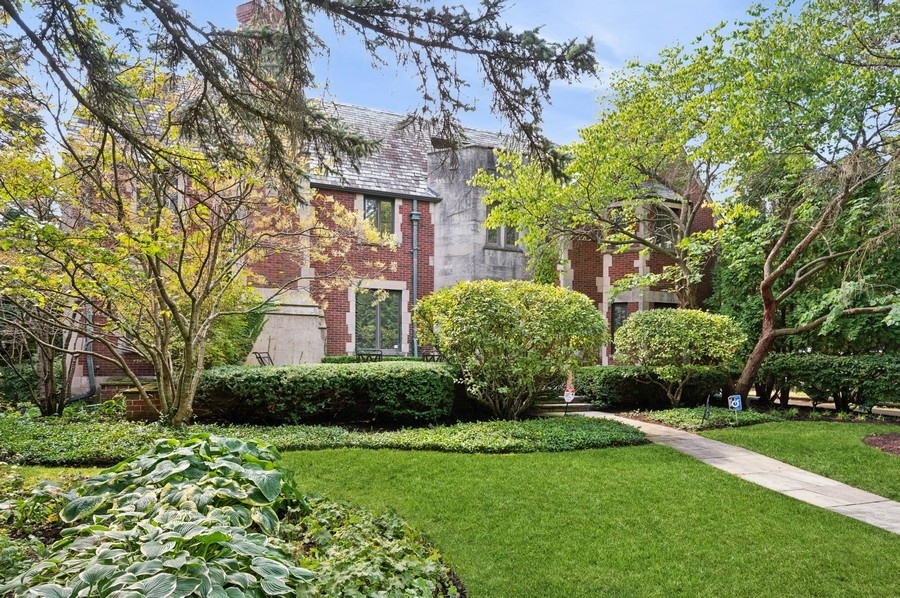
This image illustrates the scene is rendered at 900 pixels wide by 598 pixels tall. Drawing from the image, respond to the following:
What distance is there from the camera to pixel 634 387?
38.6 feet

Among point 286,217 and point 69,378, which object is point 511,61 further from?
point 69,378

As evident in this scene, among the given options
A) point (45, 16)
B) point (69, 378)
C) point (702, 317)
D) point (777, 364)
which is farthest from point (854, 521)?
point (69, 378)

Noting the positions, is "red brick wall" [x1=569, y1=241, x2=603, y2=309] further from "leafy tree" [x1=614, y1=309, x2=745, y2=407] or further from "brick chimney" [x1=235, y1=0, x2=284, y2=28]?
"brick chimney" [x1=235, y1=0, x2=284, y2=28]

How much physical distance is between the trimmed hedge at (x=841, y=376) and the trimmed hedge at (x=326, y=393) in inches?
301

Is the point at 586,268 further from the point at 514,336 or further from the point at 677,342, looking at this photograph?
the point at 514,336

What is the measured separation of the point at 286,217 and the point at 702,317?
8.01 m

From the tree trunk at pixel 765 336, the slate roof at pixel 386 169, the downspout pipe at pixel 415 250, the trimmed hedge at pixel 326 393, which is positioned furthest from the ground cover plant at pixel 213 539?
the downspout pipe at pixel 415 250

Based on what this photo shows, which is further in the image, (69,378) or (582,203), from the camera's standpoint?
(582,203)

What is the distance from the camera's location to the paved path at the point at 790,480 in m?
5.18

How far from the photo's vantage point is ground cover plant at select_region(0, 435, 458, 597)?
2.14 meters

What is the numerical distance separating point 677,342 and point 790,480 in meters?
4.59

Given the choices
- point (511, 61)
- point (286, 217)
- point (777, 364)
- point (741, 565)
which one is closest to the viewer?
point (511, 61)

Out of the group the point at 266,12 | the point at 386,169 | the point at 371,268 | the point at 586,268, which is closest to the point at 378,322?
the point at 371,268

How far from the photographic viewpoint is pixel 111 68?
3.96 m
